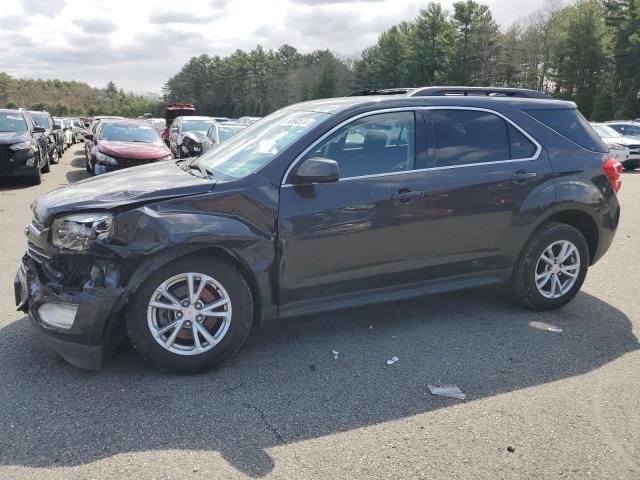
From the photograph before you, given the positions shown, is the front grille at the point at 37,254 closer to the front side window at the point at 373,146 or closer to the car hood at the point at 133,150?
the front side window at the point at 373,146

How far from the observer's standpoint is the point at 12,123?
12922mm

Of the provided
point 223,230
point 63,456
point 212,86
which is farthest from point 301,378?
point 212,86

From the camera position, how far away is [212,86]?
109062mm

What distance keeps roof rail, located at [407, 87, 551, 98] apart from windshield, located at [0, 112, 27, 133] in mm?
11151

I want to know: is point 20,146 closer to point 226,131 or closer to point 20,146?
point 20,146

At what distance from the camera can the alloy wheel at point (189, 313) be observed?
3625mm

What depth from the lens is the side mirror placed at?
3.81m

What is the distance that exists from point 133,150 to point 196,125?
237 inches

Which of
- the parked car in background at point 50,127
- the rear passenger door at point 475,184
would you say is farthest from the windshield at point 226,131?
the rear passenger door at point 475,184

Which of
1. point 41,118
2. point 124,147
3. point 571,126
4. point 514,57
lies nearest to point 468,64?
point 514,57

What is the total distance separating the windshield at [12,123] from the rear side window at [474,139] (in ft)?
37.5

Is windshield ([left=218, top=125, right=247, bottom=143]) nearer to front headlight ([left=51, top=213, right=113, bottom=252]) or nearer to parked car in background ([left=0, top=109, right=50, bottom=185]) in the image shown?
parked car in background ([left=0, top=109, right=50, bottom=185])

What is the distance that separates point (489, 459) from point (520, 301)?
7.69 ft

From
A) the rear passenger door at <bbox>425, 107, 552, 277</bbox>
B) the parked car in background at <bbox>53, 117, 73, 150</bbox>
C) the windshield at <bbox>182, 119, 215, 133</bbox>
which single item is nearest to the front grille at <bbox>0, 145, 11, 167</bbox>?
the windshield at <bbox>182, 119, 215, 133</bbox>
